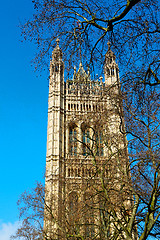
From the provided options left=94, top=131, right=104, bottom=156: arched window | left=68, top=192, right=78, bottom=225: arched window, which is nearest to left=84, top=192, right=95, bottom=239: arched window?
left=68, top=192, right=78, bottom=225: arched window

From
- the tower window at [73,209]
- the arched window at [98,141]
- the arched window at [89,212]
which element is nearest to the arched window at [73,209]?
the tower window at [73,209]

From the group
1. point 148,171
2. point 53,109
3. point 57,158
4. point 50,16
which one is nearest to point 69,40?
point 50,16

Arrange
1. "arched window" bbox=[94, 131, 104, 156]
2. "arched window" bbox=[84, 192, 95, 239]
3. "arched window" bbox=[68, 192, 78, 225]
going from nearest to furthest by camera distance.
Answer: "arched window" bbox=[84, 192, 95, 239] → "arched window" bbox=[94, 131, 104, 156] → "arched window" bbox=[68, 192, 78, 225]

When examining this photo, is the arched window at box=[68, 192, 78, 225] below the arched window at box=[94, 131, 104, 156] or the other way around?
below

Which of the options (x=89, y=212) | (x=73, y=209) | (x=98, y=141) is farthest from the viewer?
(x=73, y=209)

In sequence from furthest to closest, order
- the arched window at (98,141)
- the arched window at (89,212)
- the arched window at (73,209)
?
the arched window at (73,209) → the arched window at (98,141) → the arched window at (89,212)

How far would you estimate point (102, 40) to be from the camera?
6.22m

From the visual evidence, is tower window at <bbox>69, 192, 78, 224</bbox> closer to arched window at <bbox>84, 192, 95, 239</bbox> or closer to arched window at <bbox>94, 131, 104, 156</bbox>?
arched window at <bbox>84, 192, 95, 239</bbox>

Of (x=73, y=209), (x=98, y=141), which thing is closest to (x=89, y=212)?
(x=73, y=209)

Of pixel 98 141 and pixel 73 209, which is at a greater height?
pixel 98 141

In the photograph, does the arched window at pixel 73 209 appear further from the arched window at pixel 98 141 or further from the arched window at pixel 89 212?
the arched window at pixel 98 141

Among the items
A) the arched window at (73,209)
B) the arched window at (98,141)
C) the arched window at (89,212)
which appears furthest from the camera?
the arched window at (73,209)

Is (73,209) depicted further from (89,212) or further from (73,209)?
(89,212)

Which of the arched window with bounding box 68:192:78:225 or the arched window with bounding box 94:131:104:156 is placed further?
the arched window with bounding box 68:192:78:225
